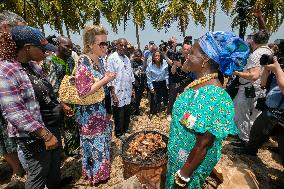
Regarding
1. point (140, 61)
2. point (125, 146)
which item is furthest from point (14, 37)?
point (140, 61)

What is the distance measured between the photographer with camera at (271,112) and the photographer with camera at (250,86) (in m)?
0.34

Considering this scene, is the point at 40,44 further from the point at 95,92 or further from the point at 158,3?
the point at 158,3

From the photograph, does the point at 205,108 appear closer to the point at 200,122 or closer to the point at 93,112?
the point at 200,122

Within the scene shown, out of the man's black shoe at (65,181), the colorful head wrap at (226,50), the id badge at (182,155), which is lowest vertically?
the man's black shoe at (65,181)

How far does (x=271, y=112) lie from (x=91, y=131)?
2.82m

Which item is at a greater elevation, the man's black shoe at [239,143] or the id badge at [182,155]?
the id badge at [182,155]

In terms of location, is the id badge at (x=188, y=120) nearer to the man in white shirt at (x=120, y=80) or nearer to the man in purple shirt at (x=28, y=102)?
the man in purple shirt at (x=28, y=102)

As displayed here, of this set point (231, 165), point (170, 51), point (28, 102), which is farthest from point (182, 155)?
point (170, 51)

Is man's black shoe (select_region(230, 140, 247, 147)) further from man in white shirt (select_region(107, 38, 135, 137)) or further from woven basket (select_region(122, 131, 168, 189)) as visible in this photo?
man in white shirt (select_region(107, 38, 135, 137))

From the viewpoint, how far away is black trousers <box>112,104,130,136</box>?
6055 millimetres

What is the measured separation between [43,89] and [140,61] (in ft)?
18.3

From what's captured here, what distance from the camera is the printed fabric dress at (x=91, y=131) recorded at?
3.54m

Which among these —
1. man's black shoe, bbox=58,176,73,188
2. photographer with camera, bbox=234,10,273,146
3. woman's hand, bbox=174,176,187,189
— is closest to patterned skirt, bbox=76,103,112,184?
man's black shoe, bbox=58,176,73,188

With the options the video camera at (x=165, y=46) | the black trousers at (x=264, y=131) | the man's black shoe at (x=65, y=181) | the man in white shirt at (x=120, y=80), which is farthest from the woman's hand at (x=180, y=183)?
the video camera at (x=165, y=46)
